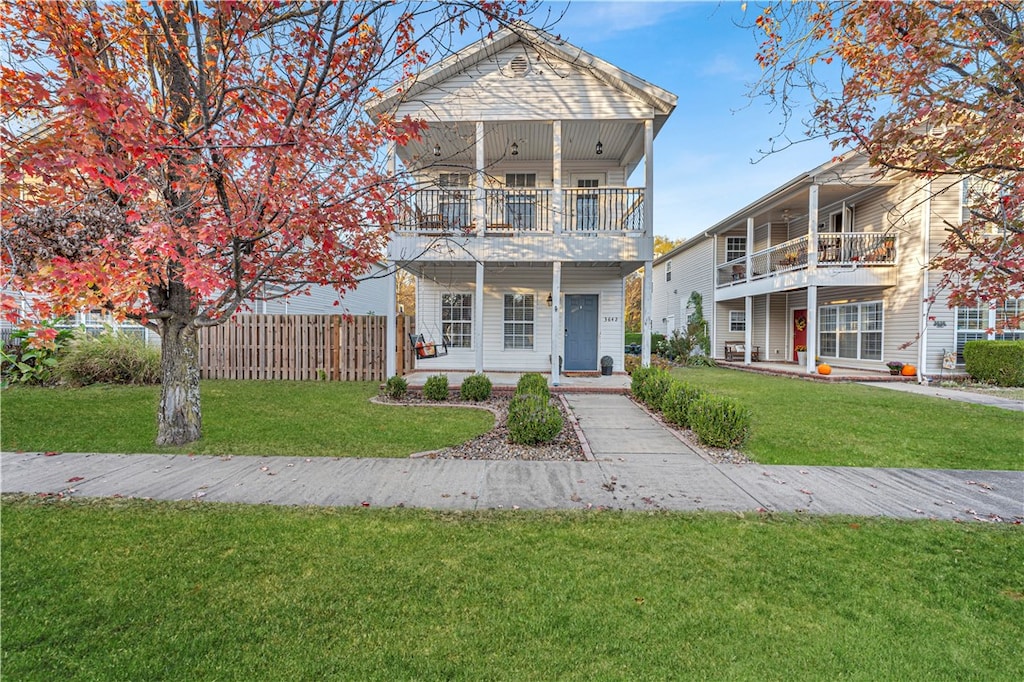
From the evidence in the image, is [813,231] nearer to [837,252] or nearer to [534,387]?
[837,252]

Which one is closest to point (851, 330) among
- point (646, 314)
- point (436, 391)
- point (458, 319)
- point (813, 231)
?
point (813, 231)

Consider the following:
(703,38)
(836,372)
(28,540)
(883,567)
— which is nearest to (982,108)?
(883,567)

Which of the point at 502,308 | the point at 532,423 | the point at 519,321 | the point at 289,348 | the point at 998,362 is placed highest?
the point at 502,308

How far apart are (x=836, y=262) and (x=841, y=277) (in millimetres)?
594

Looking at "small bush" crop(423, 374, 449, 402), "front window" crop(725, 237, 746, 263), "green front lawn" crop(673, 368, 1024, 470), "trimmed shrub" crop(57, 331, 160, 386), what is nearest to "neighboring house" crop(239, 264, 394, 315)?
"trimmed shrub" crop(57, 331, 160, 386)

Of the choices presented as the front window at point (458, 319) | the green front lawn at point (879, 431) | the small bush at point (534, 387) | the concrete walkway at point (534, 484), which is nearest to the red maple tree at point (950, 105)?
the concrete walkway at point (534, 484)

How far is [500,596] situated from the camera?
102 inches

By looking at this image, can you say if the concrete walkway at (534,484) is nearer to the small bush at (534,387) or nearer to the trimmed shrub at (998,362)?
the small bush at (534,387)

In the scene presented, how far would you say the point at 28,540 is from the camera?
10.4ft

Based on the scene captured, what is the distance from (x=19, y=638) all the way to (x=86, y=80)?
3283 millimetres

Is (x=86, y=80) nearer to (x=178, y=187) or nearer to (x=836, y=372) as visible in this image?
(x=178, y=187)

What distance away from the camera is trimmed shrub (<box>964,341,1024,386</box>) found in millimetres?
11875

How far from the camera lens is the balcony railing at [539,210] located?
1092 centimetres

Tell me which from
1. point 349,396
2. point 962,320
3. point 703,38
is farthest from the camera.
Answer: point 962,320
